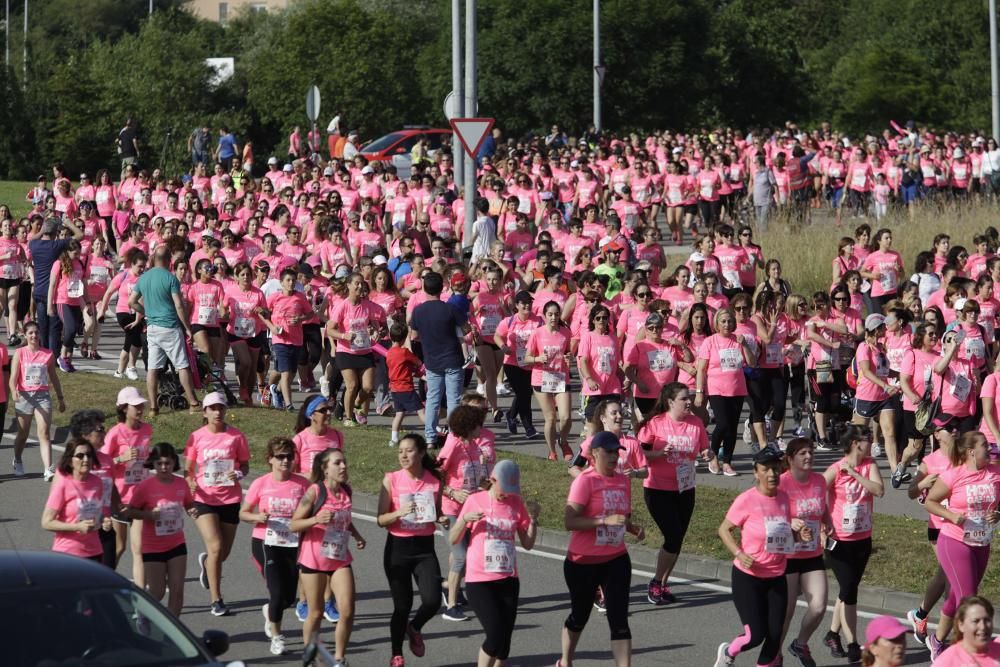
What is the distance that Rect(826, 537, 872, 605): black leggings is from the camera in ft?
37.4

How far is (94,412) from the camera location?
11.7m

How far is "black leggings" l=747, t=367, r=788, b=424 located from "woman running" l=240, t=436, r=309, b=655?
695cm

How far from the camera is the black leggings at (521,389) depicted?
1814cm

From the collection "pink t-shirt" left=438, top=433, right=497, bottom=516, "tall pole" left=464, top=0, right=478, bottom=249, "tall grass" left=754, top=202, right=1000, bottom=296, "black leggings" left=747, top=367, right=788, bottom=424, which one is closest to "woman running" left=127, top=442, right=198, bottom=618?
"pink t-shirt" left=438, top=433, right=497, bottom=516

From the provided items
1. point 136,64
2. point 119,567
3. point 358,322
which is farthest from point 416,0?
point 119,567

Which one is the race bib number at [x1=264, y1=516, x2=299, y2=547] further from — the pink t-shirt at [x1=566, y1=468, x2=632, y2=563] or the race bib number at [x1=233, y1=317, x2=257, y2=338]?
the race bib number at [x1=233, y1=317, x2=257, y2=338]

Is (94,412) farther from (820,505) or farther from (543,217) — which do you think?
(543,217)

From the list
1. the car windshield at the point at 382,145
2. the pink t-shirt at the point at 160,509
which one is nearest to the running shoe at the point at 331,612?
the pink t-shirt at the point at 160,509

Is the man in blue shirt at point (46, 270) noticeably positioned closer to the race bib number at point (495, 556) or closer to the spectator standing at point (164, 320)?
the spectator standing at point (164, 320)

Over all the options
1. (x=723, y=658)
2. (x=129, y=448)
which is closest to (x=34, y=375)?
(x=129, y=448)

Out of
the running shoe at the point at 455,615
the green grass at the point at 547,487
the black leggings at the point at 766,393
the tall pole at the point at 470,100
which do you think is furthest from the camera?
the tall pole at the point at 470,100

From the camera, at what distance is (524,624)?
484 inches

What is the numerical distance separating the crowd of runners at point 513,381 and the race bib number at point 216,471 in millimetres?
21

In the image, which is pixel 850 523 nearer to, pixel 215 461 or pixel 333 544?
pixel 333 544
